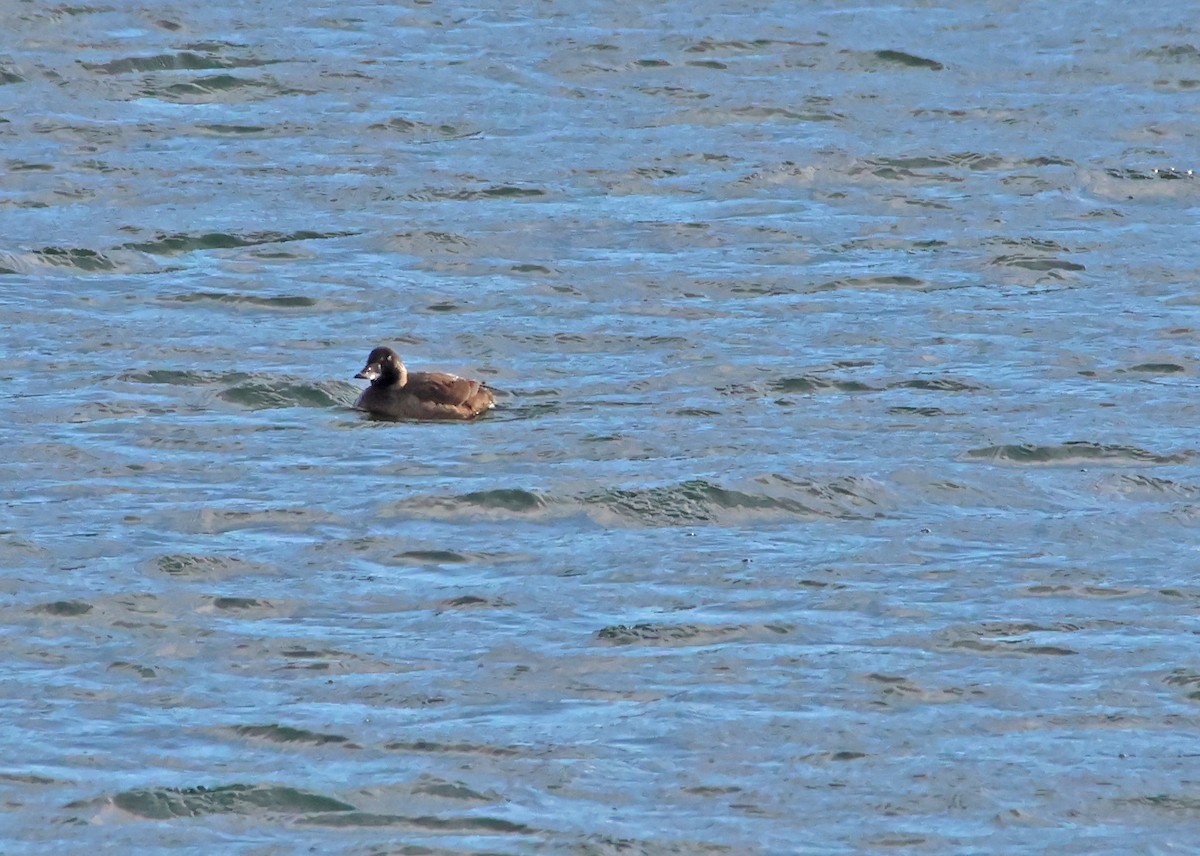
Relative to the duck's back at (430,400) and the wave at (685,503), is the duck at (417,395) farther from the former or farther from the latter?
the wave at (685,503)

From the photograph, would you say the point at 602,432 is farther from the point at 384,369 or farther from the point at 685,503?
the point at 384,369

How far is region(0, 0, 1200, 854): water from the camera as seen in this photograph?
10.6m

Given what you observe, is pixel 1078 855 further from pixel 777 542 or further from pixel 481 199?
pixel 481 199

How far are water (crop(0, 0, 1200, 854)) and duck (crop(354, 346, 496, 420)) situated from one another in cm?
20

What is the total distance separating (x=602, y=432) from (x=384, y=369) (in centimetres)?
160

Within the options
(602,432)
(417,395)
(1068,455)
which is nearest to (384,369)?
(417,395)

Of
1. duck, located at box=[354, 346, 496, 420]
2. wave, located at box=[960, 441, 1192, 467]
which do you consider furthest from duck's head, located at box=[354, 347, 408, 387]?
wave, located at box=[960, 441, 1192, 467]

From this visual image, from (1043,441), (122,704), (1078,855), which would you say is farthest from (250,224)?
(1078,855)

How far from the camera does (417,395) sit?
15859mm

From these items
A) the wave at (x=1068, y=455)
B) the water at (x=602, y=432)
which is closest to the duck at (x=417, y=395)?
the water at (x=602, y=432)

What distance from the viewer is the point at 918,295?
60.5 ft

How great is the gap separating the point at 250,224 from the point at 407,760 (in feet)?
32.0

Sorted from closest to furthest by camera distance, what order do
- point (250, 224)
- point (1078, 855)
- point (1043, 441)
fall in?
point (1078, 855) → point (1043, 441) → point (250, 224)

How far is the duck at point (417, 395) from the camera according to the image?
15.8 meters
